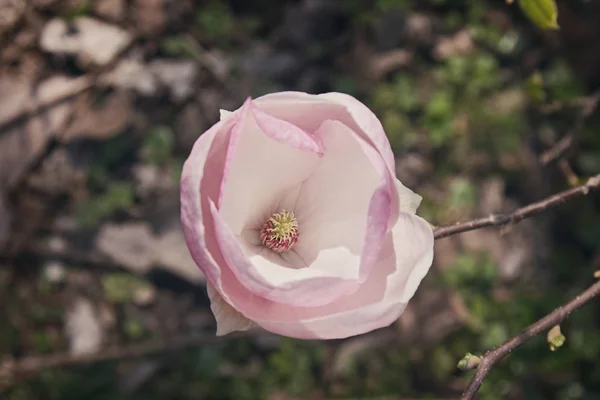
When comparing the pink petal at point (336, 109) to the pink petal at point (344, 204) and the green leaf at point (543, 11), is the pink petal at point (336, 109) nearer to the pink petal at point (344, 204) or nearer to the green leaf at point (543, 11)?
the pink petal at point (344, 204)

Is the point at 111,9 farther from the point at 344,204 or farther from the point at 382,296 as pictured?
the point at 382,296

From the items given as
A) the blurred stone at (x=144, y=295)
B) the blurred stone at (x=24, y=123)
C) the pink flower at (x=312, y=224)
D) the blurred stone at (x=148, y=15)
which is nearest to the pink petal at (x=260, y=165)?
the pink flower at (x=312, y=224)

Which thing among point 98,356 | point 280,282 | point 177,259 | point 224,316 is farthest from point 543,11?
point 98,356

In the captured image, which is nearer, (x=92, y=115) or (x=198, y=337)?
(x=198, y=337)

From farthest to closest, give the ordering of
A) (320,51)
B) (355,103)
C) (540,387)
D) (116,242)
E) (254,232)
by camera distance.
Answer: (320,51), (116,242), (540,387), (254,232), (355,103)

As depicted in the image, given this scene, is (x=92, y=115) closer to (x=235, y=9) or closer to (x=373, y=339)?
(x=235, y=9)

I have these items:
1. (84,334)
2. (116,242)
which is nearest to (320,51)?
(116,242)

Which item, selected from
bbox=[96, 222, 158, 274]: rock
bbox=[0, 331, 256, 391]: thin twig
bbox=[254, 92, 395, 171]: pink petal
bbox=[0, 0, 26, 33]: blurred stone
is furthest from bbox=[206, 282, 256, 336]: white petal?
bbox=[0, 0, 26, 33]: blurred stone
